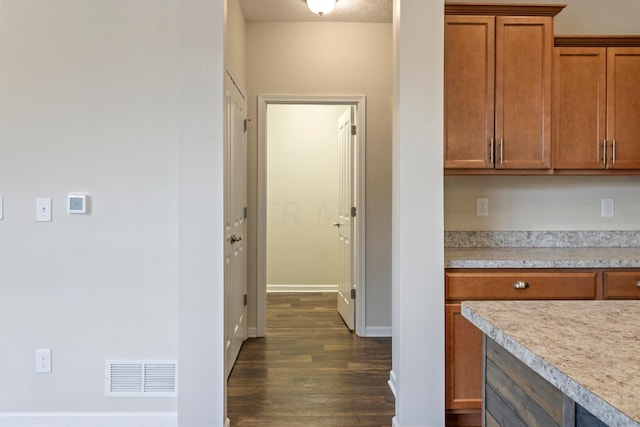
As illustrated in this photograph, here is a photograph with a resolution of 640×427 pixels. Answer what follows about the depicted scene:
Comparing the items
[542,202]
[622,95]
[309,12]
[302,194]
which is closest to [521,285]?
[542,202]

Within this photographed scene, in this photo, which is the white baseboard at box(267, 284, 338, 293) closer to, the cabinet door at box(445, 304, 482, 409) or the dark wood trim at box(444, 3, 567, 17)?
the cabinet door at box(445, 304, 482, 409)

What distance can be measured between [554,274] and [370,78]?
2.30 m

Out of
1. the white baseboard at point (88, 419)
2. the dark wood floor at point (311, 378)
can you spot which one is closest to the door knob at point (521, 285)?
the dark wood floor at point (311, 378)

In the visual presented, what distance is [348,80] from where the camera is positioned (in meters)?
3.76

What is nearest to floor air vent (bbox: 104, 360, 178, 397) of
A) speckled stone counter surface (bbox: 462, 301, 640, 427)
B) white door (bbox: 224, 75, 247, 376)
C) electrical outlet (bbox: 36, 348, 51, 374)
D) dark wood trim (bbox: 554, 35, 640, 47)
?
electrical outlet (bbox: 36, 348, 51, 374)

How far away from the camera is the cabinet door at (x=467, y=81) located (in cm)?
232

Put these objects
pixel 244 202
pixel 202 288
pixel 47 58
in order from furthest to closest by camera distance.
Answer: pixel 244 202 < pixel 47 58 < pixel 202 288

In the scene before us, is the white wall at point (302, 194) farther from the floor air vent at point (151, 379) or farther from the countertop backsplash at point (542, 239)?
the floor air vent at point (151, 379)

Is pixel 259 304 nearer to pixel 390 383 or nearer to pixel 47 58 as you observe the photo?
pixel 390 383

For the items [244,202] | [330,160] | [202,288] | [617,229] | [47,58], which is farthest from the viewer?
[330,160]

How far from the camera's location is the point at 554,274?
2.15 meters

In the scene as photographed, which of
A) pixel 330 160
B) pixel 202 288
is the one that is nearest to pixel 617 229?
pixel 202 288

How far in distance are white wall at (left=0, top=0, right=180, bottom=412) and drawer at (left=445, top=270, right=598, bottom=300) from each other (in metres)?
1.44

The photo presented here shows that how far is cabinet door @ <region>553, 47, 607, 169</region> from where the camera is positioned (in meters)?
2.46
